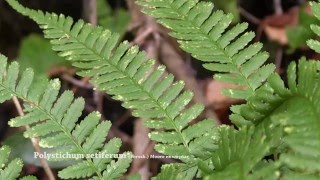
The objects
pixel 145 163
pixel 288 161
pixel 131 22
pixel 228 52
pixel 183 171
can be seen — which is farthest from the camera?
pixel 131 22

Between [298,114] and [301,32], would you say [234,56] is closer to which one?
[298,114]

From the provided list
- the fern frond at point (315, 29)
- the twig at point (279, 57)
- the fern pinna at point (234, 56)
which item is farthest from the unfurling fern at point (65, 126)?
the twig at point (279, 57)

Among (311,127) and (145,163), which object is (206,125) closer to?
(311,127)

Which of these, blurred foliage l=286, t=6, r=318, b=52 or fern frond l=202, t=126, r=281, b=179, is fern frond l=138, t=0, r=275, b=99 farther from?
blurred foliage l=286, t=6, r=318, b=52

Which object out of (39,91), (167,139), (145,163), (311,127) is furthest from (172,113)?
(145,163)

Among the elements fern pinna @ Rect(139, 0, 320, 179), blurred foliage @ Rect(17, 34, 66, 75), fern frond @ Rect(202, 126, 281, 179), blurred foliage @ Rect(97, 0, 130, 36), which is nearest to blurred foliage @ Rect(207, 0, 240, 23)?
blurred foliage @ Rect(97, 0, 130, 36)

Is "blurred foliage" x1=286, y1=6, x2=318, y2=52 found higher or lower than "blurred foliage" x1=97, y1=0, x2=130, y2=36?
lower

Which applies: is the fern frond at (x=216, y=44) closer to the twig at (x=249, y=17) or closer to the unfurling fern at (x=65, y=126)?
the unfurling fern at (x=65, y=126)
